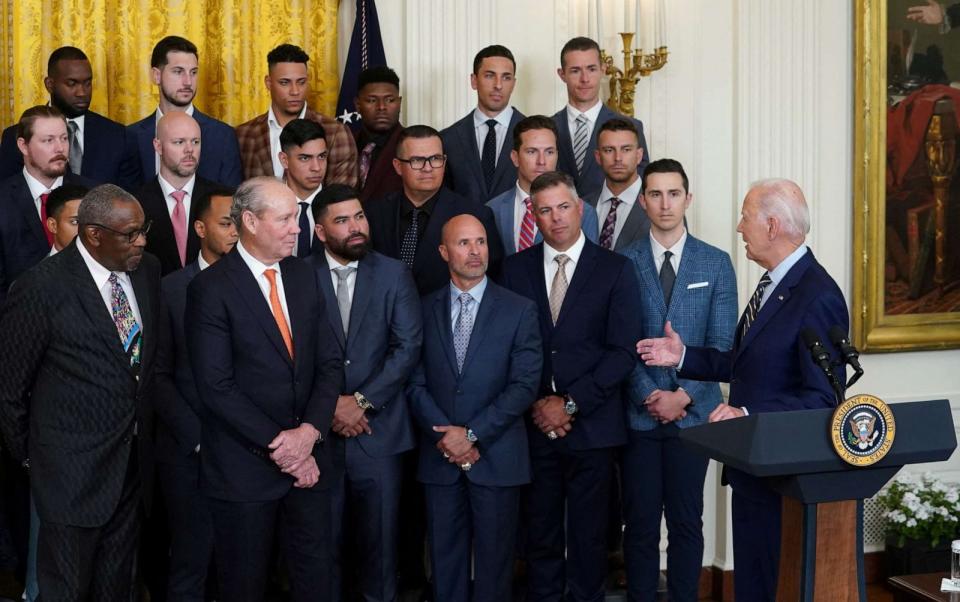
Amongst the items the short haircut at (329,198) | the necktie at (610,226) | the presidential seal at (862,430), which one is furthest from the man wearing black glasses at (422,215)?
the presidential seal at (862,430)

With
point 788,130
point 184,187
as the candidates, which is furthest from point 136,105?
point 788,130

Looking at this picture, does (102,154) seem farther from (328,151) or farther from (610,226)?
(610,226)

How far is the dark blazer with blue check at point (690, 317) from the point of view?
4.81 meters

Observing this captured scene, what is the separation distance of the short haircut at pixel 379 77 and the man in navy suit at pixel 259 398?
153 centimetres

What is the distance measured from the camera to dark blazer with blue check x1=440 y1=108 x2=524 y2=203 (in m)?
5.45

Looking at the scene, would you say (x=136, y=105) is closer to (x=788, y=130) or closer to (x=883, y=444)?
(x=788, y=130)

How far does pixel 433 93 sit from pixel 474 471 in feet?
6.72

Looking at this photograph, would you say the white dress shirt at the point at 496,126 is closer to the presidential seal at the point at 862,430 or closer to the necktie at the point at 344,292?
the necktie at the point at 344,292

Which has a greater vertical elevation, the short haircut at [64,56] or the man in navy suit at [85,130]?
the short haircut at [64,56]

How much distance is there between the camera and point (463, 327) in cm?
471

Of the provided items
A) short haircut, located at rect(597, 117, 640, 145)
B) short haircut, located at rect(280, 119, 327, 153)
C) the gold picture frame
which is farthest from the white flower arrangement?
short haircut, located at rect(280, 119, 327, 153)

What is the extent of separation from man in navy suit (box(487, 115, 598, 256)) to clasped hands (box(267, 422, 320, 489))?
4.90 feet

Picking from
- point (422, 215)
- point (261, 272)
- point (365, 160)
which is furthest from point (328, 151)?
point (261, 272)

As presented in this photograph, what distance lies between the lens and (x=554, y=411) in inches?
185
